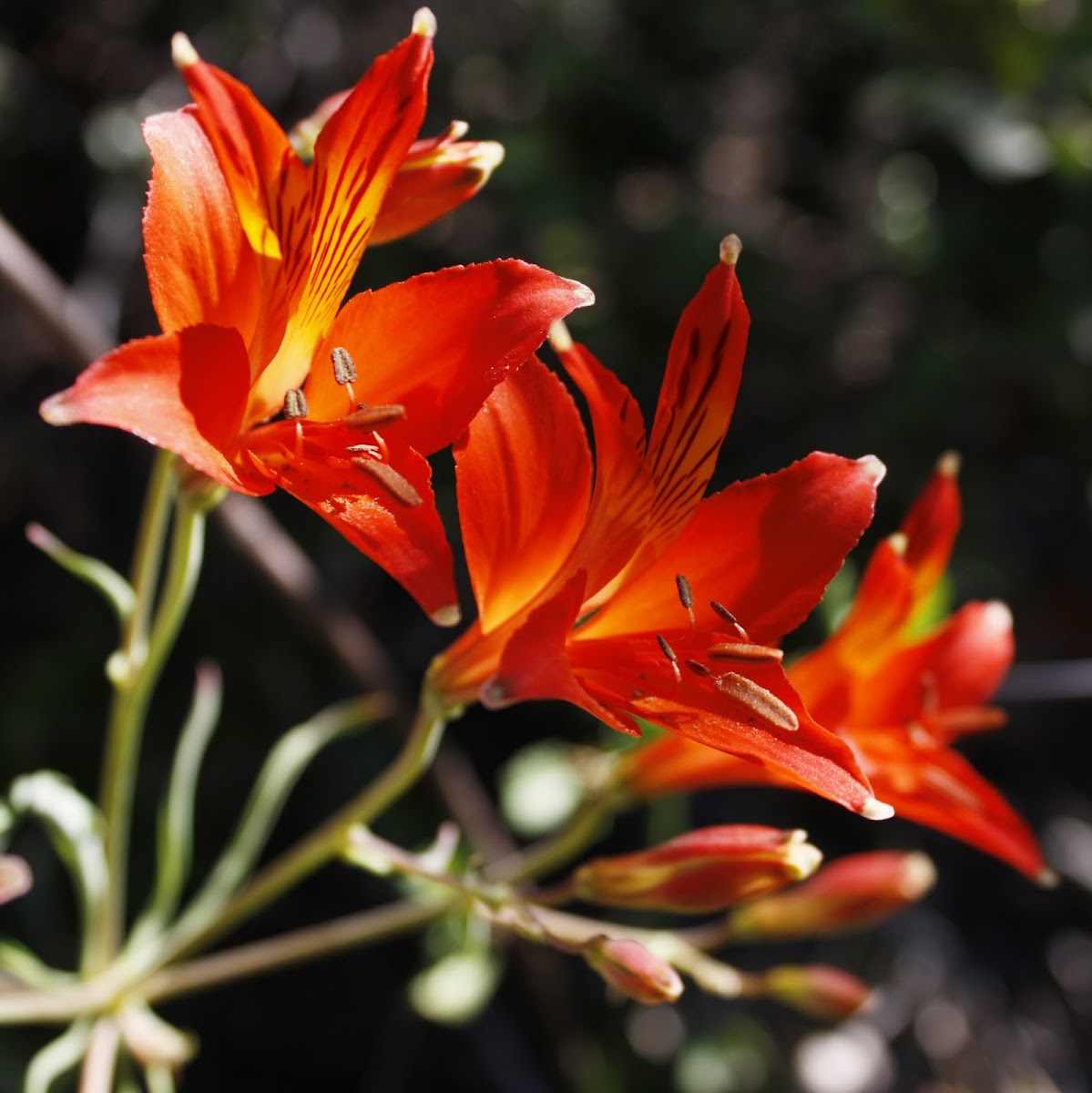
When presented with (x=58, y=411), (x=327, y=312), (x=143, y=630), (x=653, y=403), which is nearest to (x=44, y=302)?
(x=143, y=630)

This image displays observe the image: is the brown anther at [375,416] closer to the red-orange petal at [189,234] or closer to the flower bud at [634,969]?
the red-orange petal at [189,234]

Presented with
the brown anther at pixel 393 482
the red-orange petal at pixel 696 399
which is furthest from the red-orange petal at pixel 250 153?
the red-orange petal at pixel 696 399

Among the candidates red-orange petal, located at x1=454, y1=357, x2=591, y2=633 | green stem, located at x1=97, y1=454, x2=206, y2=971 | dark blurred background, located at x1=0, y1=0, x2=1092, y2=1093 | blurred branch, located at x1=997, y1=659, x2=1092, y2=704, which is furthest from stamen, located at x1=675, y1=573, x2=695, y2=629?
blurred branch, located at x1=997, y1=659, x2=1092, y2=704

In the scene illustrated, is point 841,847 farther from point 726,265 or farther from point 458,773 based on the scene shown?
point 726,265

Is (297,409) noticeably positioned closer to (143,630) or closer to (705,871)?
(143,630)

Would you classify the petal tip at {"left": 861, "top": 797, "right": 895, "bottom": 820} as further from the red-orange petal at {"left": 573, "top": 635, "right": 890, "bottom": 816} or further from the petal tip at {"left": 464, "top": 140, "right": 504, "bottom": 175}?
the petal tip at {"left": 464, "top": 140, "right": 504, "bottom": 175}
